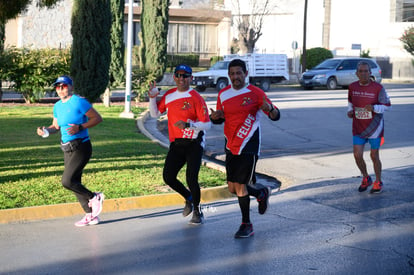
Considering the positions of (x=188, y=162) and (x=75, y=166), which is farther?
(x=188, y=162)

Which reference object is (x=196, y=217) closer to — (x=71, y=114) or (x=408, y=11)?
(x=71, y=114)

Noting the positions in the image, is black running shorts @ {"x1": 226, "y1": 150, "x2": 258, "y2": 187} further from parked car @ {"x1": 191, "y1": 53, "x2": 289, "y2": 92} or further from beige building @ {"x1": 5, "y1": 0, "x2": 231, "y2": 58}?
beige building @ {"x1": 5, "y1": 0, "x2": 231, "y2": 58}

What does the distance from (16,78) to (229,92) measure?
1712 cm

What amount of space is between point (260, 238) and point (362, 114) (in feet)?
10.8

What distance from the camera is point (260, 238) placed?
7.31 m

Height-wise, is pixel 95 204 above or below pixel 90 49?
below

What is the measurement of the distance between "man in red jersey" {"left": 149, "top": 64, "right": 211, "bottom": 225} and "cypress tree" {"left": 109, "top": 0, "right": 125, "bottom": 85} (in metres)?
16.5

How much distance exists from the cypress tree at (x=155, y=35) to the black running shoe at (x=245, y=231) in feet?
69.8

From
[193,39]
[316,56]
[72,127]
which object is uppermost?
[193,39]

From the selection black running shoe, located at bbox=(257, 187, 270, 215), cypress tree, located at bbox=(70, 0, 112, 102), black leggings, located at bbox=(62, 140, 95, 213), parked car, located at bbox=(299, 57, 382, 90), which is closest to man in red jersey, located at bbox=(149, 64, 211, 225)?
black running shoe, located at bbox=(257, 187, 270, 215)

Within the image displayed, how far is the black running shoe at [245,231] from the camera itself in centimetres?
729

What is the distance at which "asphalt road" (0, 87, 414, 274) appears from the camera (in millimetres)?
6199

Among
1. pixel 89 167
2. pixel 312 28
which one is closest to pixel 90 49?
pixel 89 167

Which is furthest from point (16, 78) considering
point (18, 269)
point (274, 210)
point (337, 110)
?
point (18, 269)
